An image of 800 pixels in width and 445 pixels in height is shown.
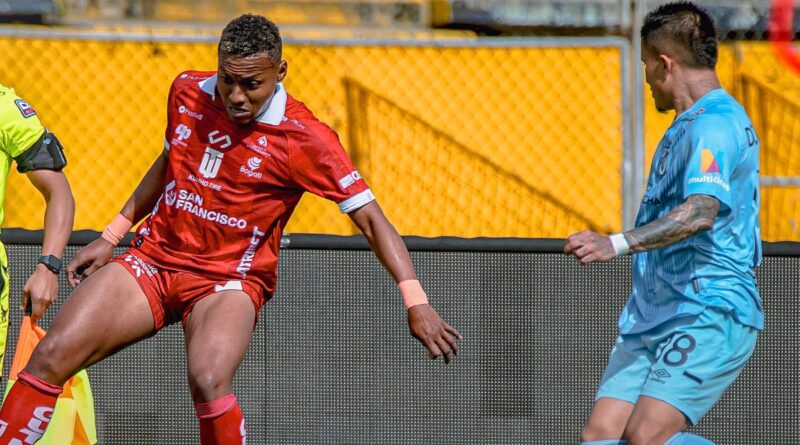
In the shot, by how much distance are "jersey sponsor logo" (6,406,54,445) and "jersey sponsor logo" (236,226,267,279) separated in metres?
0.96

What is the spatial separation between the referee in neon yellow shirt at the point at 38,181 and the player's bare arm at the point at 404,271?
1317 mm

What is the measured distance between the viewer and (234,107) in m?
4.76

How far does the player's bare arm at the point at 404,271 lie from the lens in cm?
446

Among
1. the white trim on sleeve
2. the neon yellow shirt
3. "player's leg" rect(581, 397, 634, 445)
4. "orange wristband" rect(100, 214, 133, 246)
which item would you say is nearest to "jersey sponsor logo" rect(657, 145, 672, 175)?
"player's leg" rect(581, 397, 634, 445)

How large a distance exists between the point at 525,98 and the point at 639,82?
0.94m

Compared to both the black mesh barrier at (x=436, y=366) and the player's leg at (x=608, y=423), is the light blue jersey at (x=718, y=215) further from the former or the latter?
the black mesh barrier at (x=436, y=366)

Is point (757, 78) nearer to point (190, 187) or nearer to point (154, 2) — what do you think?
point (154, 2)

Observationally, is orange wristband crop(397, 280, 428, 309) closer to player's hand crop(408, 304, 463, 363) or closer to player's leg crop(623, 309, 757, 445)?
player's hand crop(408, 304, 463, 363)

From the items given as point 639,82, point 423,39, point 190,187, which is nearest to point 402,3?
point 423,39

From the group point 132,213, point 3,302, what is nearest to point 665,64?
point 132,213

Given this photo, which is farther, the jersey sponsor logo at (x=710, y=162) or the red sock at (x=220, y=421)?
the red sock at (x=220, y=421)

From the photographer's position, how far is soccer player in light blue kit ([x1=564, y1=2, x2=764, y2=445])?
411cm

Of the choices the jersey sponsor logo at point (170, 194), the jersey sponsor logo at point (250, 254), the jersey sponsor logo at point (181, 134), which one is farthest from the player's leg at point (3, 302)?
the jersey sponsor logo at point (250, 254)

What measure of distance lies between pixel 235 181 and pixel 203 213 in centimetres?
20
